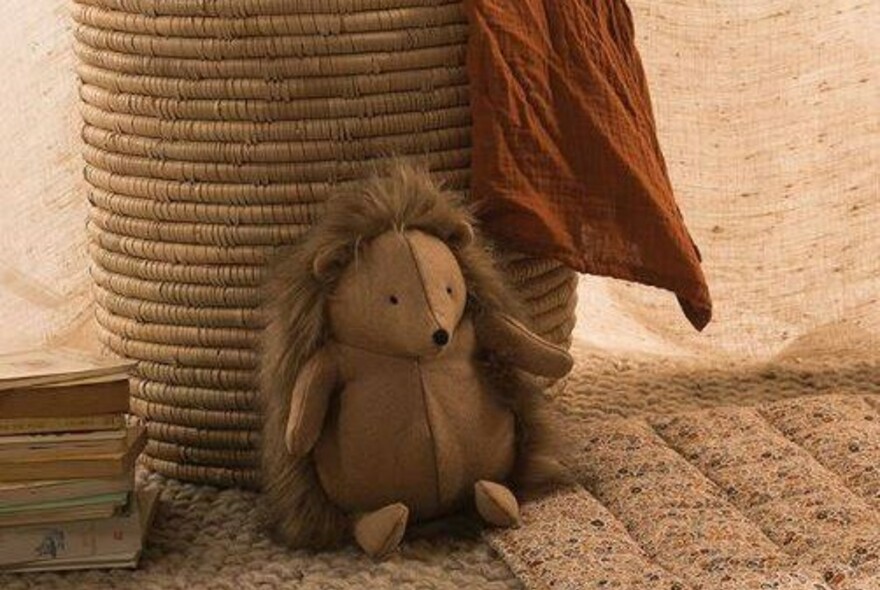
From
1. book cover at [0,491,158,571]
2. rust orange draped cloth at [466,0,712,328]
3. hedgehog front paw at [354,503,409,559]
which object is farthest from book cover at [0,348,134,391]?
rust orange draped cloth at [466,0,712,328]

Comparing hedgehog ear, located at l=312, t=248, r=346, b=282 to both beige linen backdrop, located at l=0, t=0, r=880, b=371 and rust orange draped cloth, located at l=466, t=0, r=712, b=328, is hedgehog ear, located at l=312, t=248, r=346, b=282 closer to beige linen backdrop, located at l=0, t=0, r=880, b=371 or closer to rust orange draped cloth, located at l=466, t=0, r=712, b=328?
rust orange draped cloth, located at l=466, t=0, r=712, b=328

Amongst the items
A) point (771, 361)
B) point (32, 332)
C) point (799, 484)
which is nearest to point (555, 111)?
point (799, 484)

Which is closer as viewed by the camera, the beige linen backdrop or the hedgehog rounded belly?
the hedgehog rounded belly

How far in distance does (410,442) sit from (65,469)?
10.4 inches

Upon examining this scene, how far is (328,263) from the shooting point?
150cm

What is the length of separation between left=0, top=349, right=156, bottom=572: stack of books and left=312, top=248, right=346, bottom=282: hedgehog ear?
17 centimetres

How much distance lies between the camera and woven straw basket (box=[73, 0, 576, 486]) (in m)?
1.60

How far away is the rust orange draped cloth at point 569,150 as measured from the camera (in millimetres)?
1616

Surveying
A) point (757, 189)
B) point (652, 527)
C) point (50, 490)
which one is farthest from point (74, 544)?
point (757, 189)

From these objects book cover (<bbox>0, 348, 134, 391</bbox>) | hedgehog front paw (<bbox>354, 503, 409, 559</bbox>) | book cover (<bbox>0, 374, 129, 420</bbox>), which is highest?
book cover (<bbox>0, 348, 134, 391</bbox>)

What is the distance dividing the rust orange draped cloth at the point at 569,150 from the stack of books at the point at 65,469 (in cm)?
35

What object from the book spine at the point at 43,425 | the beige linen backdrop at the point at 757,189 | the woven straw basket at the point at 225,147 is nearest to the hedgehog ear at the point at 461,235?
the woven straw basket at the point at 225,147

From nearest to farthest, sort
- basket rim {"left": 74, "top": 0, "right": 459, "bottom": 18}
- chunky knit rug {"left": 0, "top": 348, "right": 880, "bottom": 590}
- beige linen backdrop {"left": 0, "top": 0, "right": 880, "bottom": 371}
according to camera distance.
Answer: chunky knit rug {"left": 0, "top": 348, "right": 880, "bottom": 590} → basket rim {"left": 74, "top": 0, "right": 459, "bottom": 18} → beige linen backdrop {"left": 0, "top": 0, "right": 880, "bottom": 371}

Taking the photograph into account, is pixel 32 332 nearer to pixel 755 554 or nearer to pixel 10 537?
pixel 10 537
